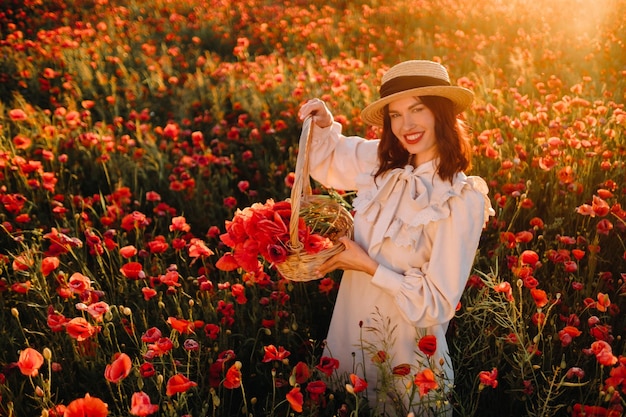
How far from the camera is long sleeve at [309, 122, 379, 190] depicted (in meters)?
2.22

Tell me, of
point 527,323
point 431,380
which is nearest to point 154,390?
point 431,380

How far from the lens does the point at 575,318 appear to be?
1.99 m

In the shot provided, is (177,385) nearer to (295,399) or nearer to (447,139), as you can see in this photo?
(295,399)

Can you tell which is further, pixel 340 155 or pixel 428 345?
pixel 340 155

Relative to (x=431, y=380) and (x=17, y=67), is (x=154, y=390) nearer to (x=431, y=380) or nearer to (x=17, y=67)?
(x=431, y=380)

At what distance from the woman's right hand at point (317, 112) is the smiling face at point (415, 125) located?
33 centimetres

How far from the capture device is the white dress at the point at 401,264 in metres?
1.77

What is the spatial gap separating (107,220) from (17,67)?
3.81 metres

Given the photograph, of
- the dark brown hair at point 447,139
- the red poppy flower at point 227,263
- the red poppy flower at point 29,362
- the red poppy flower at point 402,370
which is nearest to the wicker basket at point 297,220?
the red poppy flower at point 227,263

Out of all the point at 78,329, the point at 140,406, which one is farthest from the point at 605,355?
the point at 78,329

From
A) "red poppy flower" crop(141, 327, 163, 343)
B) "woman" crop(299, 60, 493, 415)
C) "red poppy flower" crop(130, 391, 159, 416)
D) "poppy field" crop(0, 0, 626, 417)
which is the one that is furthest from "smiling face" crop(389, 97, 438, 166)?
"red poppy flower" crop(130, 391, 159, 416)

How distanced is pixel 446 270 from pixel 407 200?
0.30 metres

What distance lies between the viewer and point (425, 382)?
149cm

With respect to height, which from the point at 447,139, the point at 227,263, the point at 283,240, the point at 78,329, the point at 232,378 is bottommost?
the point at 232,378
